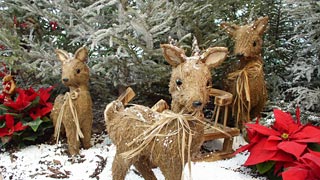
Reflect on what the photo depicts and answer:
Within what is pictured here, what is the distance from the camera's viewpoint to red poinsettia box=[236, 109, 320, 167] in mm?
1358

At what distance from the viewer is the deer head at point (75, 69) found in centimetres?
164

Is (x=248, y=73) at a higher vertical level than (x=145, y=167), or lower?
higher

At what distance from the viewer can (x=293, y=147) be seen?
134 cm

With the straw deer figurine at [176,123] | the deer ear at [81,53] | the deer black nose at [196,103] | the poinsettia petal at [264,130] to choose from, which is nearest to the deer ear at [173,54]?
the straw deer figurine at [176,123]

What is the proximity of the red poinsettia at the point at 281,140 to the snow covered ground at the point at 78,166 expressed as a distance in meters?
0.14

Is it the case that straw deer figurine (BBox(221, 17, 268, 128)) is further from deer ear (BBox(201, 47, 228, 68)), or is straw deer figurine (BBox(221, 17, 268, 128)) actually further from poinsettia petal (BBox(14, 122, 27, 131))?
poinsettia petal (BBox(14, 122, 27, 131))

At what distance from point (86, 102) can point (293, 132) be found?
84cm

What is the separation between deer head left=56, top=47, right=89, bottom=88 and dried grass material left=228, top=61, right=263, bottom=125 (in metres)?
0.65

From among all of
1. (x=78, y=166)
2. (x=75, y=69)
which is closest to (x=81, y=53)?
(x=75, y=69)

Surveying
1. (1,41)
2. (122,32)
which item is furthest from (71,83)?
(1,41)

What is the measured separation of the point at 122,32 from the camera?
1.86 m

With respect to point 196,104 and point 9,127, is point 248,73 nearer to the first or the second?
point 196,104

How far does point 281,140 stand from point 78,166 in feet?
2.65

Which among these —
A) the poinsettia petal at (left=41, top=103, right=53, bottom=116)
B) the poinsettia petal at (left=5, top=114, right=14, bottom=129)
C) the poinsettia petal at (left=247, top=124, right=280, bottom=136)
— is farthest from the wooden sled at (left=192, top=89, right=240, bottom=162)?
the poinsettia petal at (left=5, top=114, right=14, bottom=129)
